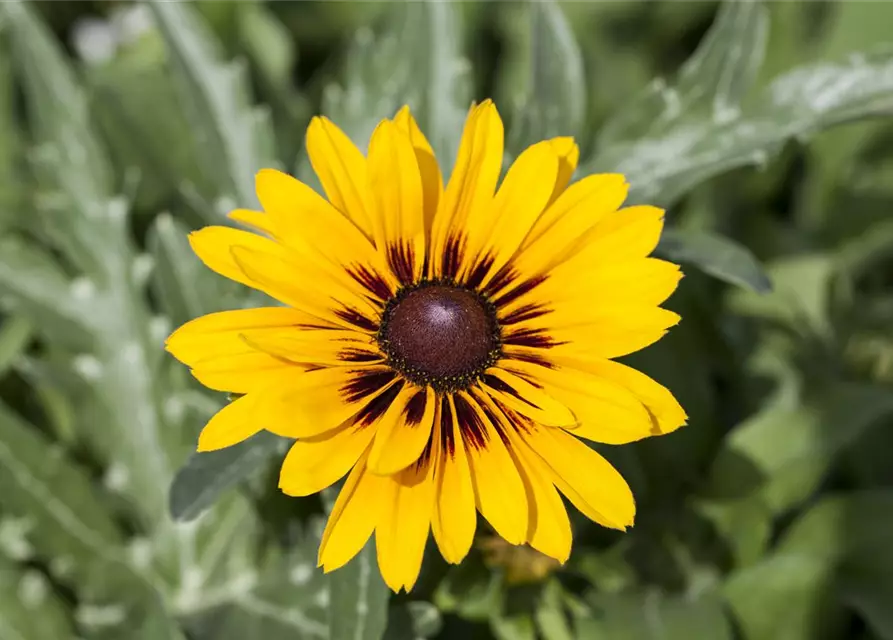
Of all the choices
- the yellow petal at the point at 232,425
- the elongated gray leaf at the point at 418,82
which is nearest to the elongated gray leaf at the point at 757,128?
the elongated gray leaf at the point at 418,82

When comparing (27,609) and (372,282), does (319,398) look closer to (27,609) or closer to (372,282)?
(372,282)

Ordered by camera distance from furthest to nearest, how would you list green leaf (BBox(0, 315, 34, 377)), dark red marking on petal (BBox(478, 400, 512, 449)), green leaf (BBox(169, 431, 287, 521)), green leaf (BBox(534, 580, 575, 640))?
green leaf (BBox(0, 315, 34, 377))
green leaf (BBox(534, 580, 575, 640))
green leaf (BBox(169, 431, 287, 521))
dark red marking on petal (BBox(478, 400, 512, 449))

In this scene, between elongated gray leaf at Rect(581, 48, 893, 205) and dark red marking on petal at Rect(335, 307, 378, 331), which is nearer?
dark red marking on petal at Rect(335, 307, 378, 331)

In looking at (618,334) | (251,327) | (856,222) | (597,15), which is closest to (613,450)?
(618,334)

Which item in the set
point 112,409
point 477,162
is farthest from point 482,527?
point 112,409

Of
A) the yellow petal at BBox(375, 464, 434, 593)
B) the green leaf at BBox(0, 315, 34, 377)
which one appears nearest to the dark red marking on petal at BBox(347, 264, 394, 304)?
the yellow petal at BBox(375, 464, 434, 593)

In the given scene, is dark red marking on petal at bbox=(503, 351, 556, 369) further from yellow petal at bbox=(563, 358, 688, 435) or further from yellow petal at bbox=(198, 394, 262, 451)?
yellow petal at bbox=(198, 394, 262, 451)

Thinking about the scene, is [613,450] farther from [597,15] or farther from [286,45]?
[286,45]
